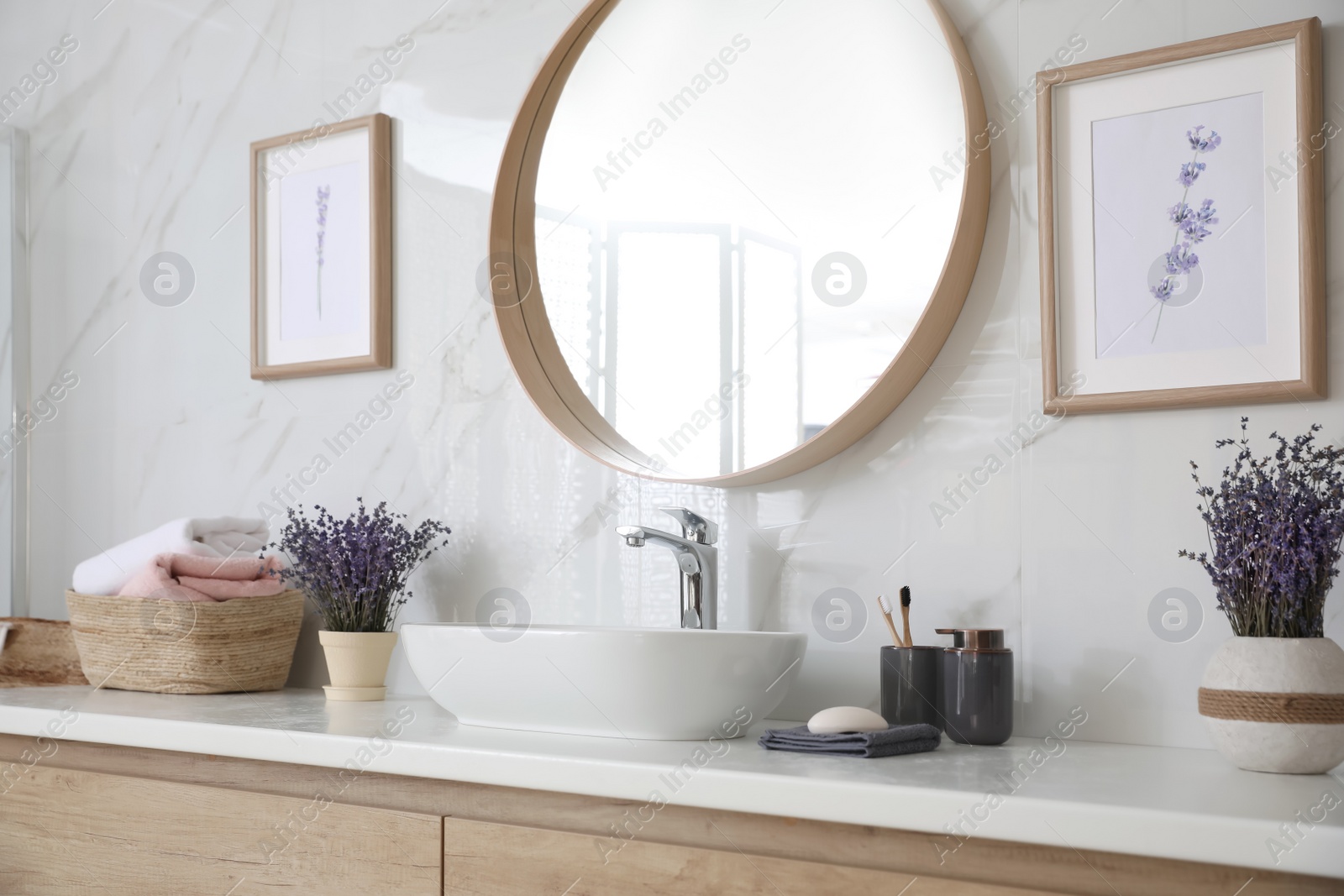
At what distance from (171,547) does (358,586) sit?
0.93 feet

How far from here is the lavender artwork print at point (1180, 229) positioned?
1.17 metres

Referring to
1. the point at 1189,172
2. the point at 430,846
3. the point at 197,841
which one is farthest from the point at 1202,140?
the point at 197,841

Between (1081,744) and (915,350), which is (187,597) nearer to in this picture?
(915,350)

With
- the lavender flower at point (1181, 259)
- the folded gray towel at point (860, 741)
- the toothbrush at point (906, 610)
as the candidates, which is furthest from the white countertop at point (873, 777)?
the lavender flower at point (1181, 259)

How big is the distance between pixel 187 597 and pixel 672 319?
→ 0.76 metres

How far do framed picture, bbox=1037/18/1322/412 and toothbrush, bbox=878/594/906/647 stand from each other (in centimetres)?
29

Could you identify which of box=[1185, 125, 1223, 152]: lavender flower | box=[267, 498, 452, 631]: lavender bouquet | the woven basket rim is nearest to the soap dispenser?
box=[1185, 125, 1223, 152]: lavender flower

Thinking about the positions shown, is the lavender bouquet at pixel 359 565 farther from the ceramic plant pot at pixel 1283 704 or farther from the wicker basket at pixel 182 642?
the ceramic plant pot at pixel 1283 704

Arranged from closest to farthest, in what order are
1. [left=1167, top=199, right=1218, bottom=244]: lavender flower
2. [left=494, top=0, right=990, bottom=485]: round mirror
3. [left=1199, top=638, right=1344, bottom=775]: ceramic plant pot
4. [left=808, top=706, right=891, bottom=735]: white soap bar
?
1. [left=1199, top=638, right=1344, bottom=775]: ceramic plant pot
2. [left=808, top=706, right=891, bottom=735]: white soap bar
3. [left=1167, top=199, right=1218, bottom=244]: lavender flower
4. [left=494, top=0, right=990, bottom=485]: round mirror

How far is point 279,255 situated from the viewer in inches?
72.9

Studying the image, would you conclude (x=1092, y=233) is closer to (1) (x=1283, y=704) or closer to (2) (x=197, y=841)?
(1) (x=1283, y=704)

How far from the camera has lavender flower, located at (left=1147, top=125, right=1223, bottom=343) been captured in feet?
3.91

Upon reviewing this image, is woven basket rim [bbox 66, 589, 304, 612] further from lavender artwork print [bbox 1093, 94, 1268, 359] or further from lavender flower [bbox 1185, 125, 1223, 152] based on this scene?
lavender flower [bbox 1185, 125, 1223, 152]

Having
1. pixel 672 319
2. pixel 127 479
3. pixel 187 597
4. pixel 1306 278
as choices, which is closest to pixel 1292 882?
pixel 1306 278
